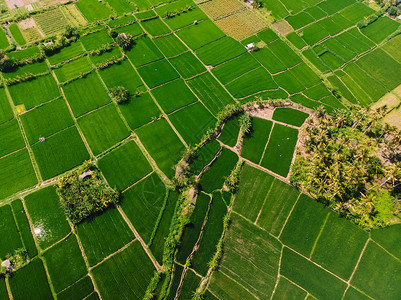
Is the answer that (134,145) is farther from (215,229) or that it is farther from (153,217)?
(215,229)

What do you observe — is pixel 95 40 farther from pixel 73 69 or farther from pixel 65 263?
pixel 65 263

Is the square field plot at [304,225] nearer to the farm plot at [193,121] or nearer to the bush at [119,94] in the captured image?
the farm plot at [193,121]

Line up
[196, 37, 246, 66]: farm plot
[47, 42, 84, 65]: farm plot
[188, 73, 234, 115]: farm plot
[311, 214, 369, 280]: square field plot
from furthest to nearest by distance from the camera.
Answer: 1. [196, 37, 246, 66]: farm plot
2. [47, 42, 84, 65]: farm plot
3. [188, 73, 234, 115]: farm plot
4. [311, 214, 369, 280]: square field plot

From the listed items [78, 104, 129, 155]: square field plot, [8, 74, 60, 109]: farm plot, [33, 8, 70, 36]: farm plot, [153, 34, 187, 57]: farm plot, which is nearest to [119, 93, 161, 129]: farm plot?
[78, 104, 129, 155]: square field plot

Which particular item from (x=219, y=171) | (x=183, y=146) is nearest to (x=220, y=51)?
(x=183, y=146)

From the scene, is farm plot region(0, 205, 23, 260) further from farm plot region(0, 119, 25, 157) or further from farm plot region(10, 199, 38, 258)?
farm plot region(0, 119, 25, 157)

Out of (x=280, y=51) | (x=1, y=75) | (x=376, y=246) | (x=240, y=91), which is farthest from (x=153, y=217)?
(x=280, y=51)
